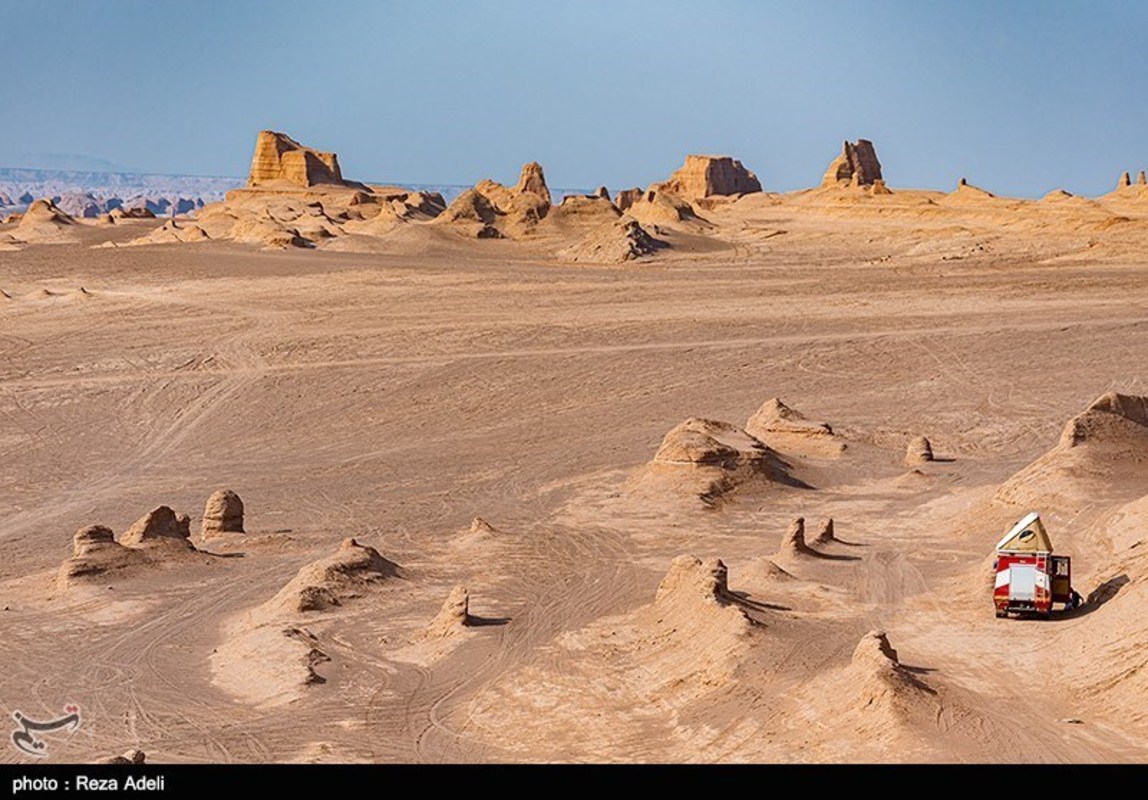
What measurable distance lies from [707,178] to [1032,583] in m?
94.5

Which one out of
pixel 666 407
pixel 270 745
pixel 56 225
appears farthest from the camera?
pixel 56 225

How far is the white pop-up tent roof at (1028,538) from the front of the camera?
15.7 m

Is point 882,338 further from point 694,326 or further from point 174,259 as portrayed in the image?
point 174,259

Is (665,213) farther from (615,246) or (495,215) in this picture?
(615,246)

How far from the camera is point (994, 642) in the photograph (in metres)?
14.6

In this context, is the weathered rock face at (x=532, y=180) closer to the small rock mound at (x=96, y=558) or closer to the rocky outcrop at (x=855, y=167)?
the rocky outcrop at (x=855, y=167)

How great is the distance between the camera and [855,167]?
9762 cm

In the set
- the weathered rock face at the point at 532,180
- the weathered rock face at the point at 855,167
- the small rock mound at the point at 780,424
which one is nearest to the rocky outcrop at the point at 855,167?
the weathered rock face at the point at 855,167

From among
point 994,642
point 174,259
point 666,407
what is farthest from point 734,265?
point 994,642

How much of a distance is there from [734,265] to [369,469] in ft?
99.7

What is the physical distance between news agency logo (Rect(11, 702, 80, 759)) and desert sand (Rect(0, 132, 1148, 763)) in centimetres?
18

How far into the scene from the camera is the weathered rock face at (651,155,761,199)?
354 feet

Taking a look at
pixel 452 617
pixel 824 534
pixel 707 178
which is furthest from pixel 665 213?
pixel 452 617

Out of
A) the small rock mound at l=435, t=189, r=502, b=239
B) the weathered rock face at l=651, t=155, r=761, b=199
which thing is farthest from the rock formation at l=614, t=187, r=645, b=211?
the small rock mound at l=435, t=189, r=502, b=239
